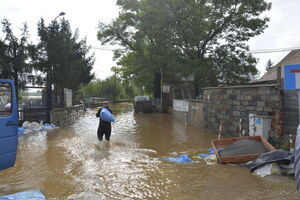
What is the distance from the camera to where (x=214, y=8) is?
20719 millimetres

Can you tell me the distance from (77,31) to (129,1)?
865cm

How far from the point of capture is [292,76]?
24.3 feet

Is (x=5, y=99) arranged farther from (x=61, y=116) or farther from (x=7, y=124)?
(x=61, y=116)

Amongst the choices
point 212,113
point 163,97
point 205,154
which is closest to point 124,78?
point 163,97

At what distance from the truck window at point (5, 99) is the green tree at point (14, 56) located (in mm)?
8213

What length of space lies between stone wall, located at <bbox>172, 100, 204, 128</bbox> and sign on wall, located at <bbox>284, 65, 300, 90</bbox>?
24.3ft

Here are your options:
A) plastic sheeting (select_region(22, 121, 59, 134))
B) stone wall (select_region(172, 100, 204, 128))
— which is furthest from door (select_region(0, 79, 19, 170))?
stone wall (select_region(172, 100, 204, 128))

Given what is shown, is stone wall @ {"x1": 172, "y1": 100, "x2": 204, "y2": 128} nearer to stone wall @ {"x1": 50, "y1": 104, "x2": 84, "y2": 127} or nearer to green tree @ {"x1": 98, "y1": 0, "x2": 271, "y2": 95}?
green tree @ {"x1": 98, "y1": 0, "x2": 271, "y2": 95}

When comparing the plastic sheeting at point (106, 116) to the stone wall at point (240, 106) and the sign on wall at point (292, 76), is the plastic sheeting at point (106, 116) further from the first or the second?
the sign on wall at point (292, 76)

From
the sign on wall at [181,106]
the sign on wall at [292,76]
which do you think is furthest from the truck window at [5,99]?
the sign on wall at [181,106]

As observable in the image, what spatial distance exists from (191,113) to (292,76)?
963cm

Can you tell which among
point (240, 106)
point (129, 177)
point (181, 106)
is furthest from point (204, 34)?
point (129, 177)

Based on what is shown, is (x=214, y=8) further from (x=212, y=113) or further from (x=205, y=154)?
(x=205, y=154)

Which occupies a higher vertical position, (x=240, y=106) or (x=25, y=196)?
(x=240, y=106)
